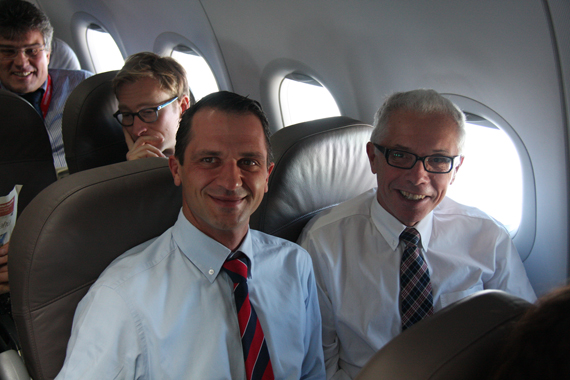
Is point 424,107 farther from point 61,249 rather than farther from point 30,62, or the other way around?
point 30,62

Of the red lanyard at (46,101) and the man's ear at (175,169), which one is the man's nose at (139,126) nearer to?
the man's ear at (175,169)

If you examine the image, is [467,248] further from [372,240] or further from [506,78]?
[506,78]

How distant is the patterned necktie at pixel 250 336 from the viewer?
130cm

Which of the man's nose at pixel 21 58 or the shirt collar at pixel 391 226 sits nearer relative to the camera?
the shirt collar at pixel 391 226

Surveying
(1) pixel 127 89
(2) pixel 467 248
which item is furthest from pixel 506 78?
(1) pixel 127 89

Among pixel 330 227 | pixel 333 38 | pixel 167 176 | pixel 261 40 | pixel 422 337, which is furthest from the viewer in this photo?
pixel 261 40

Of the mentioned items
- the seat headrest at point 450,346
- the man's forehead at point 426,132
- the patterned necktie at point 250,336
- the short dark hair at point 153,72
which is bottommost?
the patterned necktie at point 250,336

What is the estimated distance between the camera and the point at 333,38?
2545 millimetres

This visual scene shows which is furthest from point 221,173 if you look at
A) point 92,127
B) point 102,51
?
point 102,51

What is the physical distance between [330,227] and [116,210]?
2.78ft

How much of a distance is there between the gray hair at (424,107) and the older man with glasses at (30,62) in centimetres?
215

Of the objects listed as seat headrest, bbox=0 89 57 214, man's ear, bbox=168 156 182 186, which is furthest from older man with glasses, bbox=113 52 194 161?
man's ear, bbox=168 156 182 186

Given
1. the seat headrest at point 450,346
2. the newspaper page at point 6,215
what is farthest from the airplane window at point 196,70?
the seat headrest at point 450,346

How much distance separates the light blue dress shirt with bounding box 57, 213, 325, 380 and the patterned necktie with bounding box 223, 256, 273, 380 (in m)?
0.04
